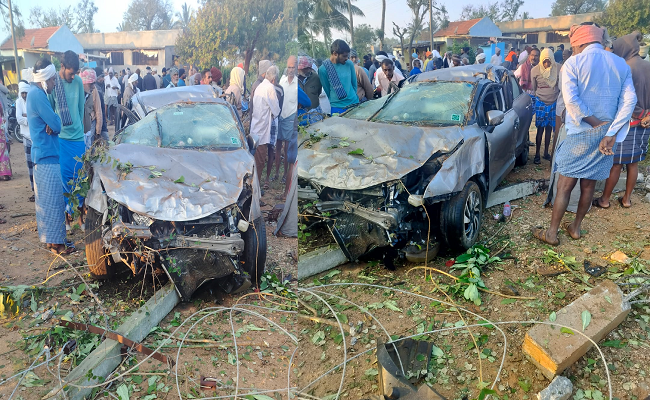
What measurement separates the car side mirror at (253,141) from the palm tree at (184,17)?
790 mm

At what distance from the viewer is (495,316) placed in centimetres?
280

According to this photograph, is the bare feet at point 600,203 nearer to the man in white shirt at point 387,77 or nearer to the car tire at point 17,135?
the man in white shirt at point 387,77

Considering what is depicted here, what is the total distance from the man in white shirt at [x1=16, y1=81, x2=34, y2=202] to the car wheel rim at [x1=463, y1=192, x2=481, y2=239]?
302 cm

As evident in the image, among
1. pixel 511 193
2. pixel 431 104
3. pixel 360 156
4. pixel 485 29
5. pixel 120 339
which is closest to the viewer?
pixel 120 339

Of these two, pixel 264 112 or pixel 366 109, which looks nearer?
pixel 264 112

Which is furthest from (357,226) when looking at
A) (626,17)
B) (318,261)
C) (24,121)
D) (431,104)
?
(24,121)

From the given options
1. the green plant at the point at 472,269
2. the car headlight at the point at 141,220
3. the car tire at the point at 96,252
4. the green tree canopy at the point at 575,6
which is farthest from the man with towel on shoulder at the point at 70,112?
the green tree canopy at the point at 575,6

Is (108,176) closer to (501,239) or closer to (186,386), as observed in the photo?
(186,386)

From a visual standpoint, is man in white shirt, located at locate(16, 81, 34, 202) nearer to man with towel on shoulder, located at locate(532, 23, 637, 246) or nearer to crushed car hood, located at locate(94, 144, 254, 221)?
crushed car hood, located at locate(94, 144, 254, 221)

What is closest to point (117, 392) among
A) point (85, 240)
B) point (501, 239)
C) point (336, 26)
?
Result: point (85, 240)

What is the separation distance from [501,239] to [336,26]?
7.28 ft

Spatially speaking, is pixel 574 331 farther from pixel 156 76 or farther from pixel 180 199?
pixel 156 76

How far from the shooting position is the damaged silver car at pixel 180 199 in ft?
9.33

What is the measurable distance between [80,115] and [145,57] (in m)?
0.56
